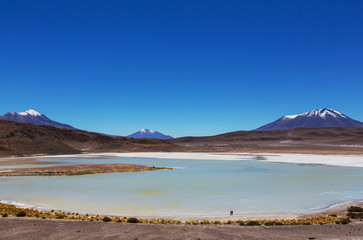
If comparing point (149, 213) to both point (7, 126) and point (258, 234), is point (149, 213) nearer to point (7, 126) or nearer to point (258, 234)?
point (258, 234)

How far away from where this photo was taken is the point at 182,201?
18.9m

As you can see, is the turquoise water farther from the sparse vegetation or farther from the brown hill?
the brown hill

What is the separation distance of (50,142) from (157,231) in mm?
77317

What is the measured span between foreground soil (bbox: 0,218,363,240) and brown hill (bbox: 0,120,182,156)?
200 ft

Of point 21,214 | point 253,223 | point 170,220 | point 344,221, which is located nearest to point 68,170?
point 21,214

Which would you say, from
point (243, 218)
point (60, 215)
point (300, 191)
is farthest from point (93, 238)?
point (300, 191)

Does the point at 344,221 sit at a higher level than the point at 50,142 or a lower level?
Answer: lower

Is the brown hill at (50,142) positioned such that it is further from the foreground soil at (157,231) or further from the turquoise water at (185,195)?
the foreground soil at (157,231)

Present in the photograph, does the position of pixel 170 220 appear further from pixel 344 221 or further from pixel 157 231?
pixel 344 221

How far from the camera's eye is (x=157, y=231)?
11711 mm

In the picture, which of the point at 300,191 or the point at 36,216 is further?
the point at 300,191

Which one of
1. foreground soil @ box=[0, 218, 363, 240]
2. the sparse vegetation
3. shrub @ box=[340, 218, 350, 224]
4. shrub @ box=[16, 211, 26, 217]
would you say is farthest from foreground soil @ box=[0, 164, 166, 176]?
shrub @ box=[340, 218, 350, 224]

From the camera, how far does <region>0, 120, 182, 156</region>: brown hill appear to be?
232 ft

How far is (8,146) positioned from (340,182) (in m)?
66.5
